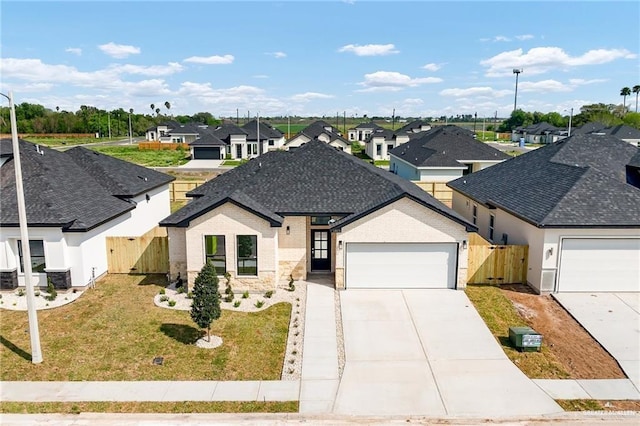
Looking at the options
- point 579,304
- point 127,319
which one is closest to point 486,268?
point 579,304

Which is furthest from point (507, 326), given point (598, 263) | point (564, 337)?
point (598, 263)

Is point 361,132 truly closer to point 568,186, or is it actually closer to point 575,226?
point 568,186

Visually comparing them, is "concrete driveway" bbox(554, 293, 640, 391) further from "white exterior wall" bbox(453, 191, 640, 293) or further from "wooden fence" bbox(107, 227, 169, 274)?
"wooden fence" bbox(107, 227, 169, 274)

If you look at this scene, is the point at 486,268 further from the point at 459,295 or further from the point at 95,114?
the point at 95,114

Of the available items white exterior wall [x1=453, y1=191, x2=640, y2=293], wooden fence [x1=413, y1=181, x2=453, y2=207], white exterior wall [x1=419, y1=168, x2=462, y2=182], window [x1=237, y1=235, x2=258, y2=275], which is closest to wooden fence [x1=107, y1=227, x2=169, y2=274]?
window [x1=237, y1=235, x2=258, y2=275]

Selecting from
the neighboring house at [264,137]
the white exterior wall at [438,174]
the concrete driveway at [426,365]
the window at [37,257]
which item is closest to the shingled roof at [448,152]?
the white exterior wall at [438,174]
